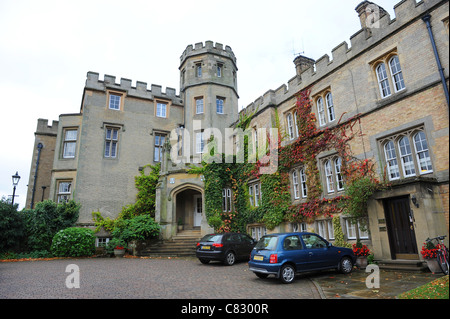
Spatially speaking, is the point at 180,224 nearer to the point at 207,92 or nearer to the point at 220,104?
the point at 220,104

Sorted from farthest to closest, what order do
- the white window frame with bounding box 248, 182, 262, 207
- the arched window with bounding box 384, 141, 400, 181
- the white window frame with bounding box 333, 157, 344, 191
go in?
the white window frame with bounding box 248, 182, 262, 207 < the white window frame with bounding box 333, 157, 344, 191 < the arched window with bounding box 384, 141, 400, 181

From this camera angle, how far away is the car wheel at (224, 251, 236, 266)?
1310 cm

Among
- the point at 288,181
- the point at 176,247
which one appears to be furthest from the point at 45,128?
the point at 288,181

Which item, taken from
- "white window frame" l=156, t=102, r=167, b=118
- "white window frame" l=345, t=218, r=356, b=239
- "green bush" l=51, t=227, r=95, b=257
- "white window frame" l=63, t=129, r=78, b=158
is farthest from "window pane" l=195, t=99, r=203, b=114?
"white window frame" l=345, t=218, r=356, b=239

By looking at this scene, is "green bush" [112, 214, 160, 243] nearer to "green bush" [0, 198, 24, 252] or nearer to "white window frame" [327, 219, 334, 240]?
"green bush" [0, 198, 24, 252]

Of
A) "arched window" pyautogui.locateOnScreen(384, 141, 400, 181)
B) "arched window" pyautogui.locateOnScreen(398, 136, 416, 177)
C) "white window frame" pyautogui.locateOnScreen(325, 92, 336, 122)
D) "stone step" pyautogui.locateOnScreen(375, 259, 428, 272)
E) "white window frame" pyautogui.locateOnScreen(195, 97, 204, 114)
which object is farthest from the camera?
"white window frame" pyautogui.locateOnScreen(195, 97, 204, 114)

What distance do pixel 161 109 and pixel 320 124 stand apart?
49.2 ft

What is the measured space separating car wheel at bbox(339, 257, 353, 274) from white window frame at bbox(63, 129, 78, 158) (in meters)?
20.4

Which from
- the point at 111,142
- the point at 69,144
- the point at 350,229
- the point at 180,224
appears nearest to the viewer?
the point at 350,229

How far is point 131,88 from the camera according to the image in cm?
2464

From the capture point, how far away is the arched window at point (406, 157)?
37.4 ft

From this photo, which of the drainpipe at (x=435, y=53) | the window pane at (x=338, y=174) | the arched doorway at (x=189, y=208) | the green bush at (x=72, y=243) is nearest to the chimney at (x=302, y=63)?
the window pane at (x=338, y=174)

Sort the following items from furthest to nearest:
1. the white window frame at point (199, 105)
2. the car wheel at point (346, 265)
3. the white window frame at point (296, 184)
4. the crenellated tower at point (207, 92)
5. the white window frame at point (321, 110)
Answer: the white window frame at point (199, 105) → the crenellated tower at point (207, 92) → the white window frame at point (296, 184) → the white window frame at point (321, 110) → the car wheel at point (346, 265)

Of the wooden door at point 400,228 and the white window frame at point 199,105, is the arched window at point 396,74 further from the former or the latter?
the white window frame at point 199,105
